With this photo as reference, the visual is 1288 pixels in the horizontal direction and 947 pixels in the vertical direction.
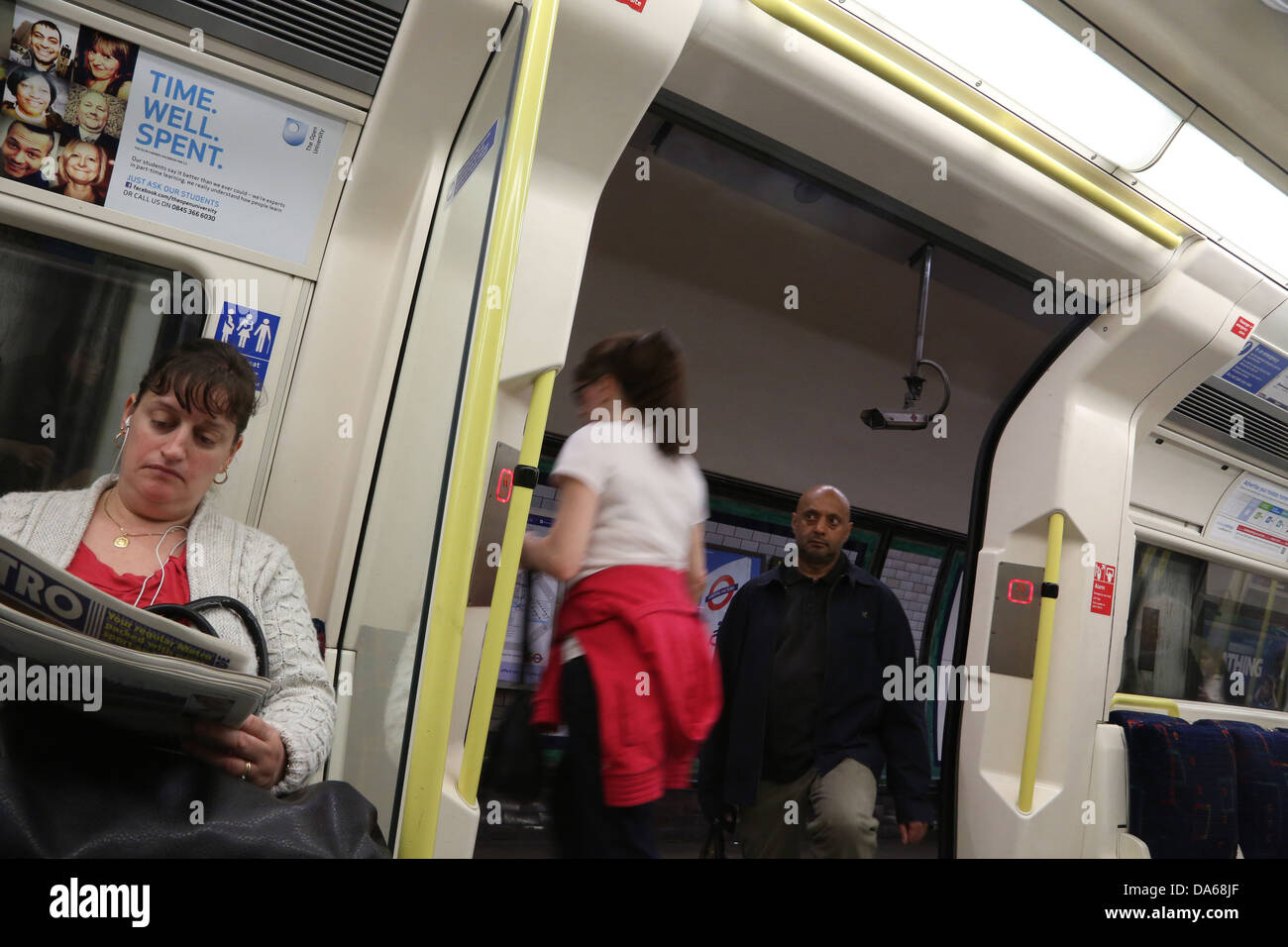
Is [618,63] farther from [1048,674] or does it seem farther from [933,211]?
[1048,674]

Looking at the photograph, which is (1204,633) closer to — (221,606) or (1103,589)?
(1103,589)

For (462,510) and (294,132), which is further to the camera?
(294,132)

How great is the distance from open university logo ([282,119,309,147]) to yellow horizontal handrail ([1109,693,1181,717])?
3.61 metres

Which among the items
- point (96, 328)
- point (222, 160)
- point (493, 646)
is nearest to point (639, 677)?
point (493, 646)

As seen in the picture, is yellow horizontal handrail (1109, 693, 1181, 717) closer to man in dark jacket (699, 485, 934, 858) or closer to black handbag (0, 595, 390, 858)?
man in dark jacket (699, 485, 934, 858)

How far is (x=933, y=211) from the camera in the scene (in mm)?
2885

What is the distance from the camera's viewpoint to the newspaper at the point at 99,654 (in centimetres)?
92

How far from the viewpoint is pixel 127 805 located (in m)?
1.04

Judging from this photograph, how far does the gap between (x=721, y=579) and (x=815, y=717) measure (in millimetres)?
2339

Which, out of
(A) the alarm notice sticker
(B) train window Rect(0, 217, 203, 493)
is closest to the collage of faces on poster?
(B) train window Rect(0, 217, 203, 493)

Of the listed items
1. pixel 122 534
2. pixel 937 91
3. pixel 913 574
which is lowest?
pixel 122 534

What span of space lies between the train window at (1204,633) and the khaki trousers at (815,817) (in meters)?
1.93

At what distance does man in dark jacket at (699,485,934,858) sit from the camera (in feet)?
9.04
